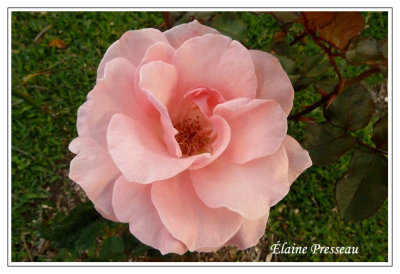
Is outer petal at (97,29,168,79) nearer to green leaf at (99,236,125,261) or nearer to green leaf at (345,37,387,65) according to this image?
green leaf at (345,37,387,65)

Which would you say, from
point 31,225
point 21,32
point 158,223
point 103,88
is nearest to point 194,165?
point 158,223

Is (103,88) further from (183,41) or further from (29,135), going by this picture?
(29,135)

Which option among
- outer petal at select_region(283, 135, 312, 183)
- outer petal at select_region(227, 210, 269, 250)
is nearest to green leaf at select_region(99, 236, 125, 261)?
outer petal at select_region(227, 210, 269, 250)

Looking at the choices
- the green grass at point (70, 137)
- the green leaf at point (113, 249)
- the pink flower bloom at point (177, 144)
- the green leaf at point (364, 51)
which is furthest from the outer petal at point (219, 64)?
the green grass at point (70, 137)

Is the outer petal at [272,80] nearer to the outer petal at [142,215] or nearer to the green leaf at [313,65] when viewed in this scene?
the green leaf at [313,65]

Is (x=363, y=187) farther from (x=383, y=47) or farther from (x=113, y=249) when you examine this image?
(x=113, y=249)

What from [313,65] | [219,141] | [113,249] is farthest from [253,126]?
[113,249]
